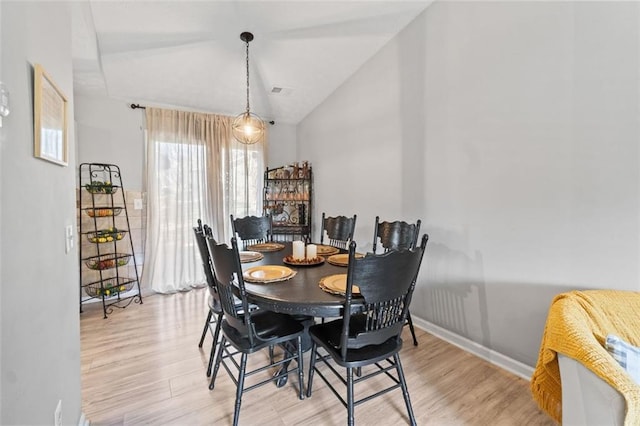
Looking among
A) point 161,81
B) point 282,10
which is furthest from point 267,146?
point 282,10

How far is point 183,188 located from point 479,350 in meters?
3.81

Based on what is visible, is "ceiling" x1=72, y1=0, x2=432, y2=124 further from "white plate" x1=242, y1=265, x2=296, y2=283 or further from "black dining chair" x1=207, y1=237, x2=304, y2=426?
"white plate" x1=242, y1=265, x2=296, y2=283

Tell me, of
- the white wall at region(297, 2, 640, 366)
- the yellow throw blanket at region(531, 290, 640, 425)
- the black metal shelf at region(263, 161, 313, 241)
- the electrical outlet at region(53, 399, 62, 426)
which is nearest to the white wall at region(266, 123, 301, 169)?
the black metal shelf at region(263, 161, 313, 241)

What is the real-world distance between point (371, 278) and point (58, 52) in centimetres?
176

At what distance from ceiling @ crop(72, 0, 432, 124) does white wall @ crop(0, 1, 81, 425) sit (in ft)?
4.46

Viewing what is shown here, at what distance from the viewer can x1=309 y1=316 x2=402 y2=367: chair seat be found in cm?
155

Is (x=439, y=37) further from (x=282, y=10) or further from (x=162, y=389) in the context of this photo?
(x=162, y=389)

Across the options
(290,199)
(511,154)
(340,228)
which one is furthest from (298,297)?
(290,199)

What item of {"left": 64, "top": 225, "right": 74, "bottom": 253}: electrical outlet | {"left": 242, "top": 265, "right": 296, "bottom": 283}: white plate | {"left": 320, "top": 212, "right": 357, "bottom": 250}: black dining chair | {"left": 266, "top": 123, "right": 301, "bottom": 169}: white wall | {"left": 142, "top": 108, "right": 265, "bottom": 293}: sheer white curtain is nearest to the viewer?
{"left": 64, "top": 225, "right": 74, "bottom": 253}: electrical outlet

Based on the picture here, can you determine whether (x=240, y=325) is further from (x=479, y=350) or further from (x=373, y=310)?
(x=479, y=350)

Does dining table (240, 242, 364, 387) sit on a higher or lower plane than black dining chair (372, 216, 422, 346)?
lower

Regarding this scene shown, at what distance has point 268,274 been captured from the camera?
74.7 inches

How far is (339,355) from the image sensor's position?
158 centimetres

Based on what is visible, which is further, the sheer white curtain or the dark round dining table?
the sheer white curtain
